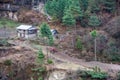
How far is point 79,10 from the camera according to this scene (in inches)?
1678

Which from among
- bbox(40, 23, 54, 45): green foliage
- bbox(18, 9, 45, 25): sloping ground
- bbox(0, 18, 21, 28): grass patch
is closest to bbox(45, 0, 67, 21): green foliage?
bbox(18, 9, 45, 25): sloping ground

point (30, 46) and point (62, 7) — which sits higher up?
point (62, 7)

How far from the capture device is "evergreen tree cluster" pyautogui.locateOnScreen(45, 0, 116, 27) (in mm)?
42062

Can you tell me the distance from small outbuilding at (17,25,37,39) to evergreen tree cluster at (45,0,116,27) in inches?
125

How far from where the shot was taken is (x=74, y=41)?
40219 millimetres

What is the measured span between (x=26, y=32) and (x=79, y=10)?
254 inches

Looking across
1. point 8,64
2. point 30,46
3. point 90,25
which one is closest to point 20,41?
point 30,46

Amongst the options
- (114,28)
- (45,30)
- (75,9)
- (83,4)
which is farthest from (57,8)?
(114,28)

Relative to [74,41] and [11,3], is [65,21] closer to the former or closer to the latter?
[74,41]

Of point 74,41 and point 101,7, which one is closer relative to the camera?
point 74,41

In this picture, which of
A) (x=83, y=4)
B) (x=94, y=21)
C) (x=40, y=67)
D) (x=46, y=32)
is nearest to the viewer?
(x=40, y=67)

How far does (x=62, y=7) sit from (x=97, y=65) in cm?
952

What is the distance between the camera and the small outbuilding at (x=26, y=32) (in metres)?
42.7

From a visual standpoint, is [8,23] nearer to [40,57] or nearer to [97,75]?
[40,57]
